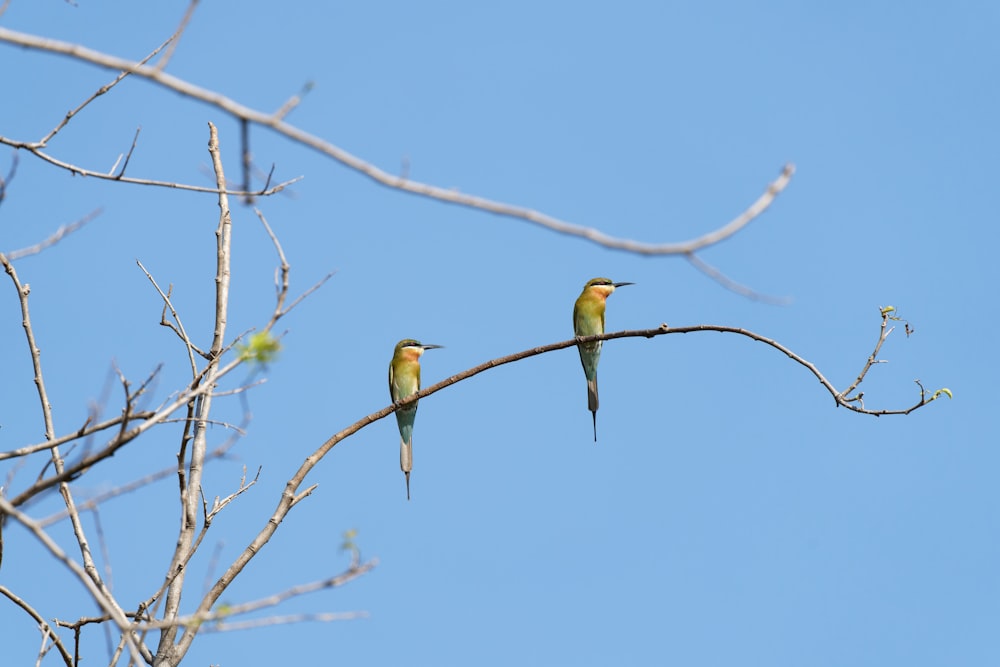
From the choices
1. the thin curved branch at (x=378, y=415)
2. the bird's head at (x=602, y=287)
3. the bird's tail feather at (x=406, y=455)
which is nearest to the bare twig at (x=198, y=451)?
the thin curved branch at (x=378, y=415)

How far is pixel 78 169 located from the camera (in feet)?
8.96

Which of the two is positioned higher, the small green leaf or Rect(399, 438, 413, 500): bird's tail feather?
Rect(399, 438, 413, 500): bird's tail feather

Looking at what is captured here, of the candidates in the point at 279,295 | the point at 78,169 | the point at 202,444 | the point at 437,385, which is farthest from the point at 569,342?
the point at 78,169

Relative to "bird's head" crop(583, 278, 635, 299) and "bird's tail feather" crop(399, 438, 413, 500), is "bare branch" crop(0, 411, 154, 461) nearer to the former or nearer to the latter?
"bird's tail feather" crop(399, 438, 413, 500)

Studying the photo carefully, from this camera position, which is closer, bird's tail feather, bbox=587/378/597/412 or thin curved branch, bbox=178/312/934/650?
thin curved branch, bbox=178/312/934/650

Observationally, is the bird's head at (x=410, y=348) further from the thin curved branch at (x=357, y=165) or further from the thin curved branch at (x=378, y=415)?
the thin curved branch at (x=357, y=165)

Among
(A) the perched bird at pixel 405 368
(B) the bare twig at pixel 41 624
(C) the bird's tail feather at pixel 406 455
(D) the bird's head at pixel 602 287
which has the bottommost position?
(B) the bare twig at pixel 41 624

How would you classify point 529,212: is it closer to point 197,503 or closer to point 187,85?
point 187,85

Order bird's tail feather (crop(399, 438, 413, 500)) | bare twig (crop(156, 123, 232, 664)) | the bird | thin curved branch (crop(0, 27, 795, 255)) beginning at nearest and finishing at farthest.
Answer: thin curved branch (crop(0, 27, 795, 255)) < bare twig (crop(156, 123, 232, 664)) < bird's tail feather (crop(399, 438, 413, 500)) < the bird

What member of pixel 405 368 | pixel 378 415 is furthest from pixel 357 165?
pixel 405 368

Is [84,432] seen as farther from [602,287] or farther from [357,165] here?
[602,287]

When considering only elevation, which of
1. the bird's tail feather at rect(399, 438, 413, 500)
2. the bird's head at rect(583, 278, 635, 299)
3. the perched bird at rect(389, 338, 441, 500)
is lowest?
the bird's tail feather at rect(399, 438, 413, 500)

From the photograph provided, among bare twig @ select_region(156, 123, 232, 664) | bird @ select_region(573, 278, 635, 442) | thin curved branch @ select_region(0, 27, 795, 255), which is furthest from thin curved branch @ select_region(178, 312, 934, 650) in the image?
bird @ select_region(573, 278, 635, 442)

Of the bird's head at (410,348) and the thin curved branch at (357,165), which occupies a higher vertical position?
the bird's head at (410,348)
